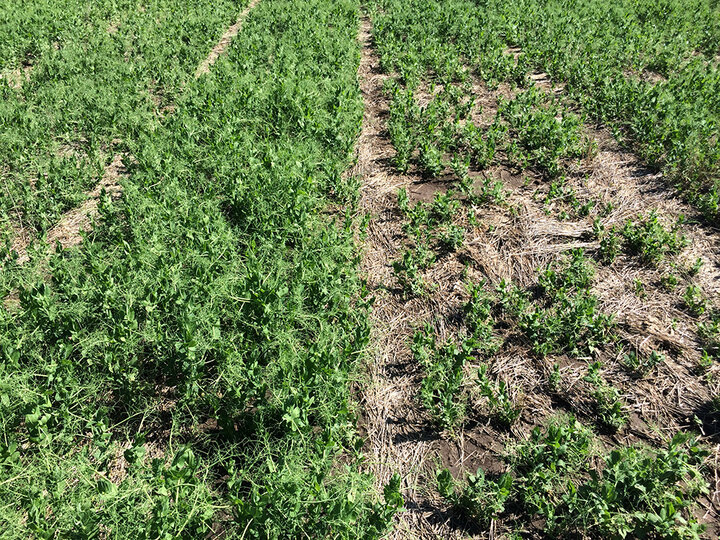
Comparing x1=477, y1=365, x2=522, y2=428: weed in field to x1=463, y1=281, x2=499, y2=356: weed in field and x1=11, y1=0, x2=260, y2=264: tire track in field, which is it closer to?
x1=463, y1=281, x2=499, y2=356: weed in field

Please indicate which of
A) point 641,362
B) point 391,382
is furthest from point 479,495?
point 641,362

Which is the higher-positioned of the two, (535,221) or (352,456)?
(535,221)

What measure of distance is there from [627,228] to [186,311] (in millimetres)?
4348

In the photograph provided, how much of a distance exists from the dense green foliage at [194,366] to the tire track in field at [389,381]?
0.21m

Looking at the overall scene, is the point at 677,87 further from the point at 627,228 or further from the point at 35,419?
the point at 35,419

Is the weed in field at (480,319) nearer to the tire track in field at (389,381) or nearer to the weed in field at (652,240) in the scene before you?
the tire track in field at (389,381)

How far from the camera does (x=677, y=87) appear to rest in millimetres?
7121

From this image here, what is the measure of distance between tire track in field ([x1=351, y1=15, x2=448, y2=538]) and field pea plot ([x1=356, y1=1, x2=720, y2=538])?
0.02 m

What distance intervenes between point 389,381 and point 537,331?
1.32 m

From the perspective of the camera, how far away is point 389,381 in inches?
150

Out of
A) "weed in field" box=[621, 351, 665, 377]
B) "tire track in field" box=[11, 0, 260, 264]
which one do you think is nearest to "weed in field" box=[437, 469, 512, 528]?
"weed in field" box=[621, 351, 665, 377]

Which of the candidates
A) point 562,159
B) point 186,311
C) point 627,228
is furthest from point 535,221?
point 186,311

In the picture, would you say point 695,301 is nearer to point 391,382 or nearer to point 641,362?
point 641,362

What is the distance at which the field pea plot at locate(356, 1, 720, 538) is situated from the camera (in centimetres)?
294
